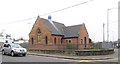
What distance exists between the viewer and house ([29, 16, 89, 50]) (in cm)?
4603

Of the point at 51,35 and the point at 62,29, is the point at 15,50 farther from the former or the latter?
the point at 62,29

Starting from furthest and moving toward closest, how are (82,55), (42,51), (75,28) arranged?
1. (75,28)
2. (42,51)
3. (82,55)

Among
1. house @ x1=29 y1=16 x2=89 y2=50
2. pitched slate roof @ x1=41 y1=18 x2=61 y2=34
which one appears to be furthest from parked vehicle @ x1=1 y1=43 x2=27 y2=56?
pitched slate roof @ x1=41 y1=18 x2=61 y2=34

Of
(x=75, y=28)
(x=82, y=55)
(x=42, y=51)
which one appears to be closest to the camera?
(x=82, y=55)

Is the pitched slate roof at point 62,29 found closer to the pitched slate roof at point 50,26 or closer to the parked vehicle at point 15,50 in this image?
the pitched slate roof at point 50,26

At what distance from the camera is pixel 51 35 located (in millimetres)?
45938

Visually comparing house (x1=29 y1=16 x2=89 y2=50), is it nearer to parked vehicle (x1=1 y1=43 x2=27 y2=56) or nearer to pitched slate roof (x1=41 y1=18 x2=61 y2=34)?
pitched slate roof (x1=41 y1=18 x2=61 y2=34)

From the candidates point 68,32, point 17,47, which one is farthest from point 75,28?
point 17,47

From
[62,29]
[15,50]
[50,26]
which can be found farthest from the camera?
[62,29]

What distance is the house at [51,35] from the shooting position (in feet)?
151

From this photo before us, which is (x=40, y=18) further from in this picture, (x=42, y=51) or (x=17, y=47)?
(x=17, y=47)

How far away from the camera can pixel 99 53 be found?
3344 cm

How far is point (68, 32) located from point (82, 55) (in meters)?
18.2

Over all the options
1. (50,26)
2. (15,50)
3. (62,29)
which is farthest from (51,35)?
(15,50)
